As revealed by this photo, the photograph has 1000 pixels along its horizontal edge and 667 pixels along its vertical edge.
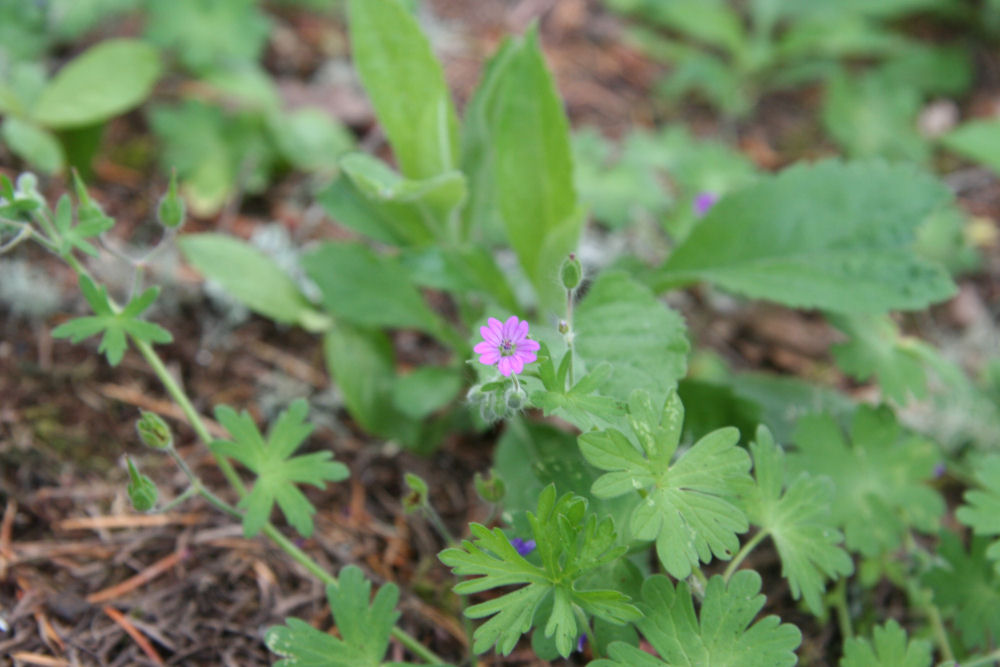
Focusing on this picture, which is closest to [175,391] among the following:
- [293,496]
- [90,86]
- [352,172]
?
[293,496]

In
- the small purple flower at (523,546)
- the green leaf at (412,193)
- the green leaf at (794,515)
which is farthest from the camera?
the green leaf at (412,193)

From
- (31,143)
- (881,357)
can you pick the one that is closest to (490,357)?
(881,357)

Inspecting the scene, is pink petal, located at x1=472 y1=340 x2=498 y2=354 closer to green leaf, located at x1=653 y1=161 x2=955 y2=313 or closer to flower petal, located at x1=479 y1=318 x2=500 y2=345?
flower petal, located at x1=479 y1=318 x2=500 y2=345

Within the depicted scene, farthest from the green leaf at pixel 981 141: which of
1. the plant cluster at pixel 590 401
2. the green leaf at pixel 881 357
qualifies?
the green leaf at pixel 881 357

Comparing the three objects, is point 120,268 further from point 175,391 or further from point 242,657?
point 242,657

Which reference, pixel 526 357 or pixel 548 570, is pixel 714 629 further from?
pixel 526 357

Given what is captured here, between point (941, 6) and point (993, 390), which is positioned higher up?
point (941, 6)

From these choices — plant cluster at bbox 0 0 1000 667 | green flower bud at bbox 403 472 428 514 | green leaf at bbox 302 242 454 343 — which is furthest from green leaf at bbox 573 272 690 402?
green leaf at bbox 302 242 454 343

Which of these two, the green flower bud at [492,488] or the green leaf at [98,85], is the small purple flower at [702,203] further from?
the green leaf at [98,85]
